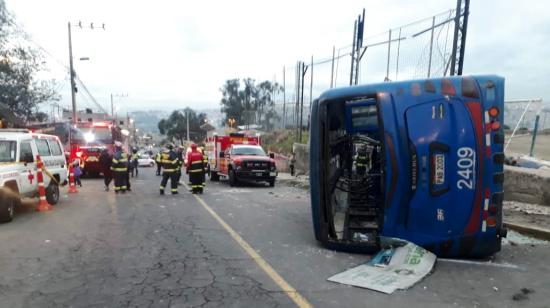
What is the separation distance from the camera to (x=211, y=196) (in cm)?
1383

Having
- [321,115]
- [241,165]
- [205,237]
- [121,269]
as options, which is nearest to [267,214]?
[205,237]

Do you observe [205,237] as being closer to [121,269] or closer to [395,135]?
[121,269]

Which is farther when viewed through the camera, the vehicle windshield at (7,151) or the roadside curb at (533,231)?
the vehicle windshield at (7,151)

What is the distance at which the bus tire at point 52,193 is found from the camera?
455 inches

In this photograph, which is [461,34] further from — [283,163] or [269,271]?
[283,163]

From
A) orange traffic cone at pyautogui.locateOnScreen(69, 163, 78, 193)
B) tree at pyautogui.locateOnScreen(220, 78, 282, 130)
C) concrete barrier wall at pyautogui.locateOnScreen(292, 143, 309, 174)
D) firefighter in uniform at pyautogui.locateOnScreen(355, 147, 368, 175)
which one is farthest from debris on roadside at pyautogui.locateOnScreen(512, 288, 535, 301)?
tree at pyautogui.locateOnScreen(220, 78, 282, 130)

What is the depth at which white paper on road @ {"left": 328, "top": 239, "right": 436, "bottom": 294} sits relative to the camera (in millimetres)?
4945

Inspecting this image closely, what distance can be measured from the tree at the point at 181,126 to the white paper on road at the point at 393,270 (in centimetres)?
9245

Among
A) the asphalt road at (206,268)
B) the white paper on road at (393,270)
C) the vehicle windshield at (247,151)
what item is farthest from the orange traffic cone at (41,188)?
the vehicle windshield at (247,151)

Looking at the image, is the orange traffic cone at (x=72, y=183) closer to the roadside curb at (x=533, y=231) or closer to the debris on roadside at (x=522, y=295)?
the roadside curb at (x=533, y=231)

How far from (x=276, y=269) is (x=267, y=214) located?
4.55m

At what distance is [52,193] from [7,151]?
234cm

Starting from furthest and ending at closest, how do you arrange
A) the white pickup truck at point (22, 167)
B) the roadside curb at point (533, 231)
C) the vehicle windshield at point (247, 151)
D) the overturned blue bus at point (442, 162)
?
the vehicle windshield at point (247, 151) → the white pickup truck at point (22, 167) → the roadside curb at point (533, 231) → the overturned blue bus at point (442, 162)

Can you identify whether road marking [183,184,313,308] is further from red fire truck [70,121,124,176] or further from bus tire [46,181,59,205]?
red fire truck [70,121,124,176]
